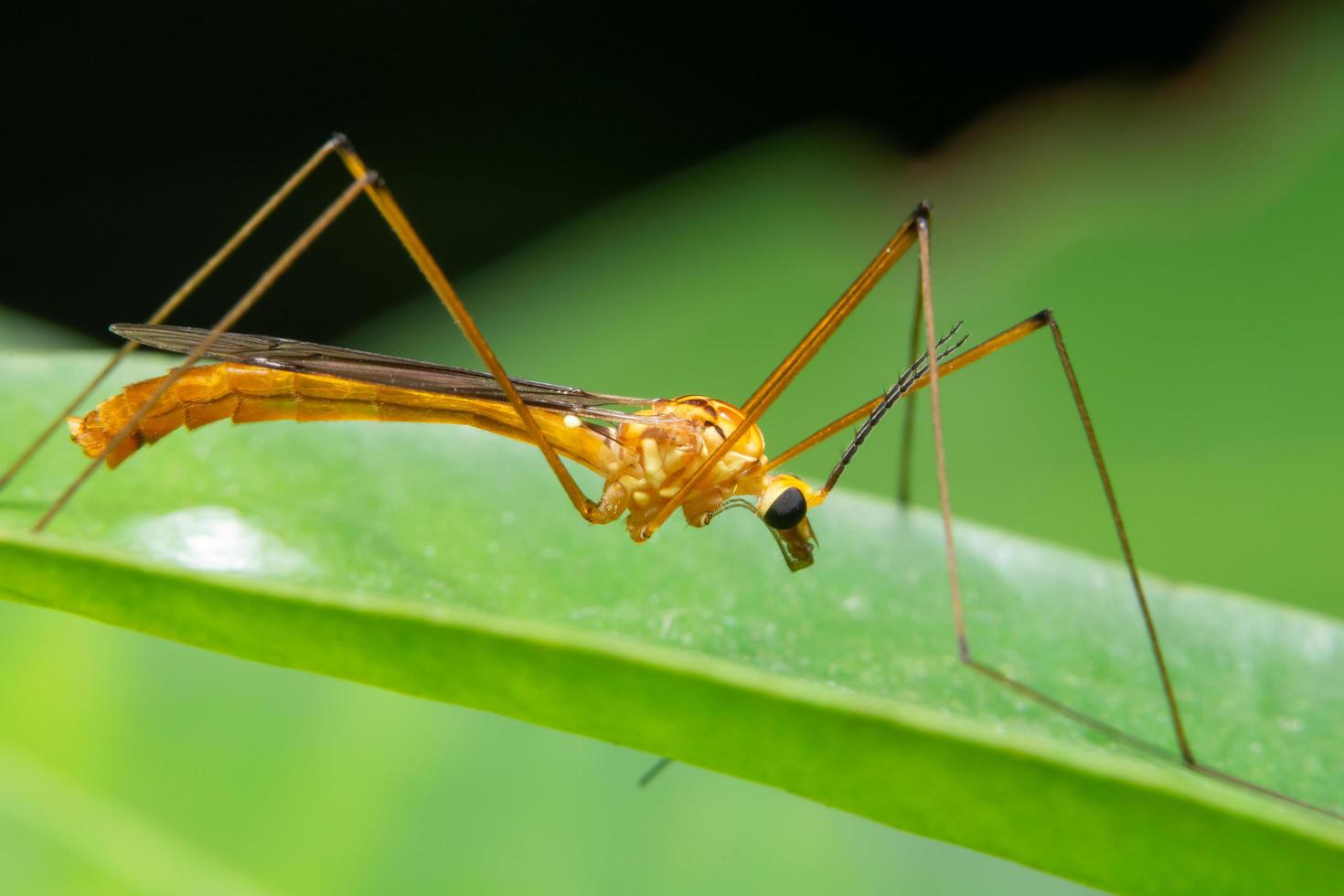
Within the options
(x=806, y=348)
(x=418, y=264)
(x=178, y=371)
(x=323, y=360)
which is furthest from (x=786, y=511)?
(x=178, y=371)

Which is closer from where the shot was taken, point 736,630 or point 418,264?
point 736,630

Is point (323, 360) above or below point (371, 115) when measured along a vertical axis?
below

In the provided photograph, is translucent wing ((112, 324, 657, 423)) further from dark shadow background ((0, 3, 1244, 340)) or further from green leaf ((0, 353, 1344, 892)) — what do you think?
dark shadow background ((0, 3, 1244, 340))

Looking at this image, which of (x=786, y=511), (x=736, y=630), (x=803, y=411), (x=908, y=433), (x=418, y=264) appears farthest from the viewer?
(x=803, y=411)

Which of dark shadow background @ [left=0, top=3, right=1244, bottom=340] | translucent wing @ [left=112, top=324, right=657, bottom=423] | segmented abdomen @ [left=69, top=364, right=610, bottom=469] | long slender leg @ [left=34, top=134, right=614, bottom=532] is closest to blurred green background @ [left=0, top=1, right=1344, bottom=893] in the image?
dark shadow background @ [left=0, top=3, right=1244, bottom=340]

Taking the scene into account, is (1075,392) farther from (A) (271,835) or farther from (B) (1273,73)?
(B) (1273,73)

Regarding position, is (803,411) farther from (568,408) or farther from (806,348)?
(806,348)

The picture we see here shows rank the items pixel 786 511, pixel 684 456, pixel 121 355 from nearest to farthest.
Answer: pixel 121 355 → pixel 786 511 → pixel 684 456
